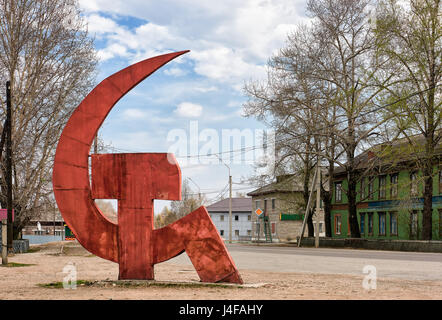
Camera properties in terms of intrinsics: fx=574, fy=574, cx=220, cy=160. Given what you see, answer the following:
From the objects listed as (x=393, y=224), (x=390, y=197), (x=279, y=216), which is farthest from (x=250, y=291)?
(x=279, y=216)

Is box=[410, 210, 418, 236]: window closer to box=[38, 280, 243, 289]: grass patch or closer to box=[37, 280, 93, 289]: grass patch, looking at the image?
box=[38, 280, 243, 289]: grass patch

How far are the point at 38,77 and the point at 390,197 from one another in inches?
1030

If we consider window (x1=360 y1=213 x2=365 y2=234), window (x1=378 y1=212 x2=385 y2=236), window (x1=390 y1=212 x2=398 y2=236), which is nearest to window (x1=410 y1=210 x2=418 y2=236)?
window (x1=390 y1=212 x2=398 y2=236)

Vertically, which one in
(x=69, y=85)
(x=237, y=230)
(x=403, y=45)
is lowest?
(x=237, y=230)

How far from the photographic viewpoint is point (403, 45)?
34.9 meters

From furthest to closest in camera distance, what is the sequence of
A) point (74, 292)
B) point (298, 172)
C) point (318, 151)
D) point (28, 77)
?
1. point (298, 172)
2. point (318, 151)
3. point (28, 77)
4. point (74, 292)

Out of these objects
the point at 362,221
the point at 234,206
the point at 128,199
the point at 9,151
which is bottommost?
the point at 362,221

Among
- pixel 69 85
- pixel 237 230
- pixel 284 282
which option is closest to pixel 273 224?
pixel 237 230

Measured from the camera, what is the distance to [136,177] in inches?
440

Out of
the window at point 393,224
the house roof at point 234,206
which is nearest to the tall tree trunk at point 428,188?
the window at point 393,224

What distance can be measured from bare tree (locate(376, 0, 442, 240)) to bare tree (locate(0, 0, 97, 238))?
1785 centimetres

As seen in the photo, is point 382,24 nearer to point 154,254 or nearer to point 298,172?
point 298,172

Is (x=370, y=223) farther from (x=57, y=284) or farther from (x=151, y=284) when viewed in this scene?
(x=151, y=284)

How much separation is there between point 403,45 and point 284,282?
85.6ft
